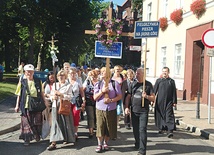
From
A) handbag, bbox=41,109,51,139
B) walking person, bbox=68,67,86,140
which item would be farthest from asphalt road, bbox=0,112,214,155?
walking person, bbox=68,67,86,140

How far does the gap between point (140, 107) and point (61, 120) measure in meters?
1.86

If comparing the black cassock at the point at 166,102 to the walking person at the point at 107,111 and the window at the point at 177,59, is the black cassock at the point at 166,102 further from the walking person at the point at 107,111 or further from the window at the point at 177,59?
the window at the point at 177,59

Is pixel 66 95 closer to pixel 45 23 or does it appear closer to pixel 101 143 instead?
pixel 101 143

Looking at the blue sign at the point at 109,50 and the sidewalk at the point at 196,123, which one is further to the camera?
the sidewalk at the point at 196,123

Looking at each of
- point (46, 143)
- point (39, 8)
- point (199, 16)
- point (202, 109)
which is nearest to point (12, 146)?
point (46, 143)

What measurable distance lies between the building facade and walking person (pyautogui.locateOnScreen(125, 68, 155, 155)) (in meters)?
9.56

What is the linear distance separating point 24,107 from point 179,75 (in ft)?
48.2

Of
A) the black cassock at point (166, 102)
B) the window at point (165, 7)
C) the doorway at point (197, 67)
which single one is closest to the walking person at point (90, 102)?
the black cassock at point (166, 102)

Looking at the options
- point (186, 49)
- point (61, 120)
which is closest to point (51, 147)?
point (61, 120)

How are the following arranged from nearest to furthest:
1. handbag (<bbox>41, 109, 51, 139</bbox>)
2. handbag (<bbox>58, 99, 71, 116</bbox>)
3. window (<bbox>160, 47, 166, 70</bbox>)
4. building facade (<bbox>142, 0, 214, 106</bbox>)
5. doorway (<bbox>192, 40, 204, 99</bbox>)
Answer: handbag (<bbox>58, 99, 71, 116</bbox>) → handbag (<bbox>41, 109, 51, 139</bbox>) → building facade (<bbox>142, 0, 214, 106</bbox>) → doorway (<bbox>192, 40, 204, 99</bbox>) → window (<bbox>160, 47, 166, 70</bbox>)

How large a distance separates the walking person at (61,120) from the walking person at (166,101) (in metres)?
3.08

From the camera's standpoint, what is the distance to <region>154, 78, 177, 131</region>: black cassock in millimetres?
9547

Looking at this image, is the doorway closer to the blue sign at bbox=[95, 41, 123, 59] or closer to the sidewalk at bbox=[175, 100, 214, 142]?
the sidewalk at bbox=[175, 100, 214, 142]

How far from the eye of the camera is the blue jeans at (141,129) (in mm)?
6988
